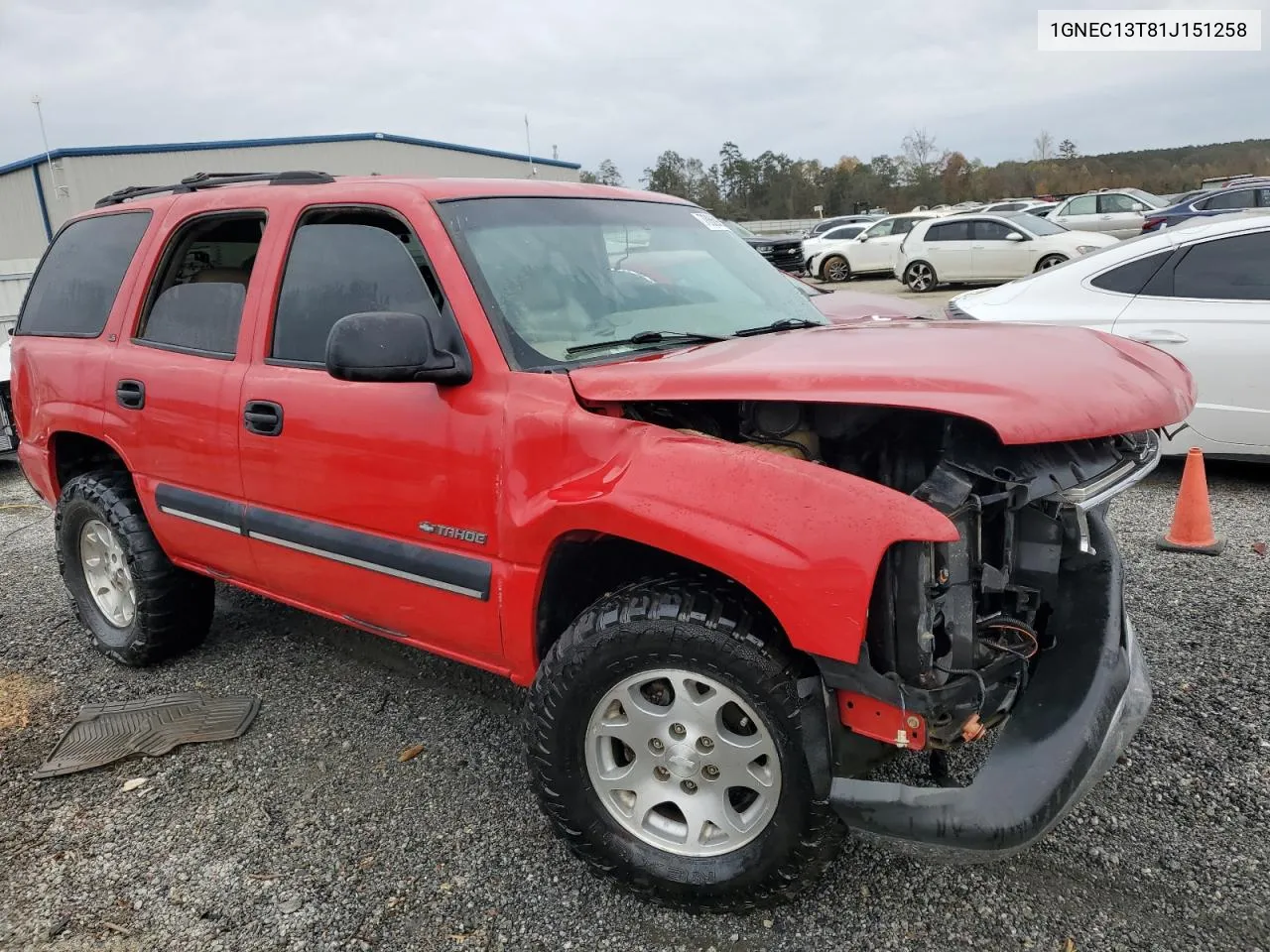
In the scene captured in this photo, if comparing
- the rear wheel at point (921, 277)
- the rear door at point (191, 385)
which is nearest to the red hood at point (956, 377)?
the rear door at point (191, 385)

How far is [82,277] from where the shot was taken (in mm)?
4020

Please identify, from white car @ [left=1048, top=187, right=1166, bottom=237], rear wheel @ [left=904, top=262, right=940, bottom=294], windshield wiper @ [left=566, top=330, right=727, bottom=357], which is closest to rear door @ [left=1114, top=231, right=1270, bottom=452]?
windshield wiper @ [left=566, top=330, right=727, bottom=357]

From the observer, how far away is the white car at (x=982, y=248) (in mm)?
16922

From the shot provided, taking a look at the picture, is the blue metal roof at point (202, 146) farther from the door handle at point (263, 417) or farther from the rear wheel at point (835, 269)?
the door handle at point (263, 417)

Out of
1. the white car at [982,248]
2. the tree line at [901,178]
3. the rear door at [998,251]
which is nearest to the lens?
the white car at [982,248]

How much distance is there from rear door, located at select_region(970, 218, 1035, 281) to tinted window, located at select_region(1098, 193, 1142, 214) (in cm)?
675

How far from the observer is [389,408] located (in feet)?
8.86

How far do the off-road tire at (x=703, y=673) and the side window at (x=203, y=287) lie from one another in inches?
72.9

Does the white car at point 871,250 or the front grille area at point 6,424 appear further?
the white car at point 871,250

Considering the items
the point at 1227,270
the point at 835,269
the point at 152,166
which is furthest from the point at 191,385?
the point at 152,166

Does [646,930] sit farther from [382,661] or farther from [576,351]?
[382,661]

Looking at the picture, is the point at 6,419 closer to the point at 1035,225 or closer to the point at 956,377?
the point at 956,377

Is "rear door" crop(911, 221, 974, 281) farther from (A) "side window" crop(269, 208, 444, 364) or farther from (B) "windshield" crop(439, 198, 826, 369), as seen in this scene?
(A) "side window" crop(269, 208, 444, 364)

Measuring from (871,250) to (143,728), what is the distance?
70.0ft
